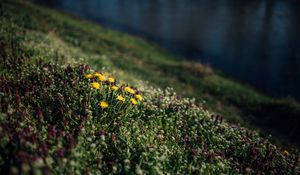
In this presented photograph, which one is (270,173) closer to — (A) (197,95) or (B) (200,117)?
(B) (200,117)

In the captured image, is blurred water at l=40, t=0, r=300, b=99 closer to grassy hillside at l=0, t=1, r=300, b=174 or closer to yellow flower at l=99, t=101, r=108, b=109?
grassy hillside at l=0, t=1, r=300, b=174

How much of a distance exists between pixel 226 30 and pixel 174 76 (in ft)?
53.4

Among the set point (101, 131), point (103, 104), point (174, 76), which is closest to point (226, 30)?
point (174, 76)

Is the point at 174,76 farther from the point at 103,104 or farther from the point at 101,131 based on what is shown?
the point at 101,131

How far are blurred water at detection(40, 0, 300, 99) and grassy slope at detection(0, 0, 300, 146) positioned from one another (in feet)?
15.7

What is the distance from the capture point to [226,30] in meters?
29.5

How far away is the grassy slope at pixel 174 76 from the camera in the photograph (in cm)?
1047

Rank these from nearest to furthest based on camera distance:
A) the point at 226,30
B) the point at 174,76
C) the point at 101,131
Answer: the point at 101,131
the point at 174,76
the point at 226,30

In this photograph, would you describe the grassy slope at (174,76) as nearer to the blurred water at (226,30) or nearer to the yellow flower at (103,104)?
the yellow flower at (103,104)

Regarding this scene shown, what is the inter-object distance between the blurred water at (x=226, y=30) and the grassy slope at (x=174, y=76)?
15.7 feet

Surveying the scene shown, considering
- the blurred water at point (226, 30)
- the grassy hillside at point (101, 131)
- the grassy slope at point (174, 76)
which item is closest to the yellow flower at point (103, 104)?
the grassy hillside at point (101, 131)

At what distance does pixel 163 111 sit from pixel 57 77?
2.44 metres

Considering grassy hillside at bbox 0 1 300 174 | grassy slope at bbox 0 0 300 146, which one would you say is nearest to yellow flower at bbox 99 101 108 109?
grassy hillside at bbox 0 1 300 174

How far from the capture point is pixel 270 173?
4.96 meters
